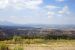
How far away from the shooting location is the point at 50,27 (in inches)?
196

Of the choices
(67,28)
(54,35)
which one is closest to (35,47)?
(54,35)

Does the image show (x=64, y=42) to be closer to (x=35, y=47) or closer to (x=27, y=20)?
(x=35, y=47)

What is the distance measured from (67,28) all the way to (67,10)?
44 centimetres

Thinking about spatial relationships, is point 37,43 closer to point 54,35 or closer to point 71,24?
point 54,35

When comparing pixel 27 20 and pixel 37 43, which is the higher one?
pixel 27 20

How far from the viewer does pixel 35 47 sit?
5.00m

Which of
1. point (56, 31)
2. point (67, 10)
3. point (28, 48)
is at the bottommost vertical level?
point (28, 48)

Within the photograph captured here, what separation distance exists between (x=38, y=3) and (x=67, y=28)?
926 mm

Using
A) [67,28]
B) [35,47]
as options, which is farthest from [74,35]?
[35,47]

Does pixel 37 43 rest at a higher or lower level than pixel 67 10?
lower

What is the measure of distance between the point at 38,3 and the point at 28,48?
1.12m

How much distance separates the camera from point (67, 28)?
16.3 feet

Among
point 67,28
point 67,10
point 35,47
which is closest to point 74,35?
point 67,28

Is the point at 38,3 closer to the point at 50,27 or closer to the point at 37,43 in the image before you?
the point at 50,27
